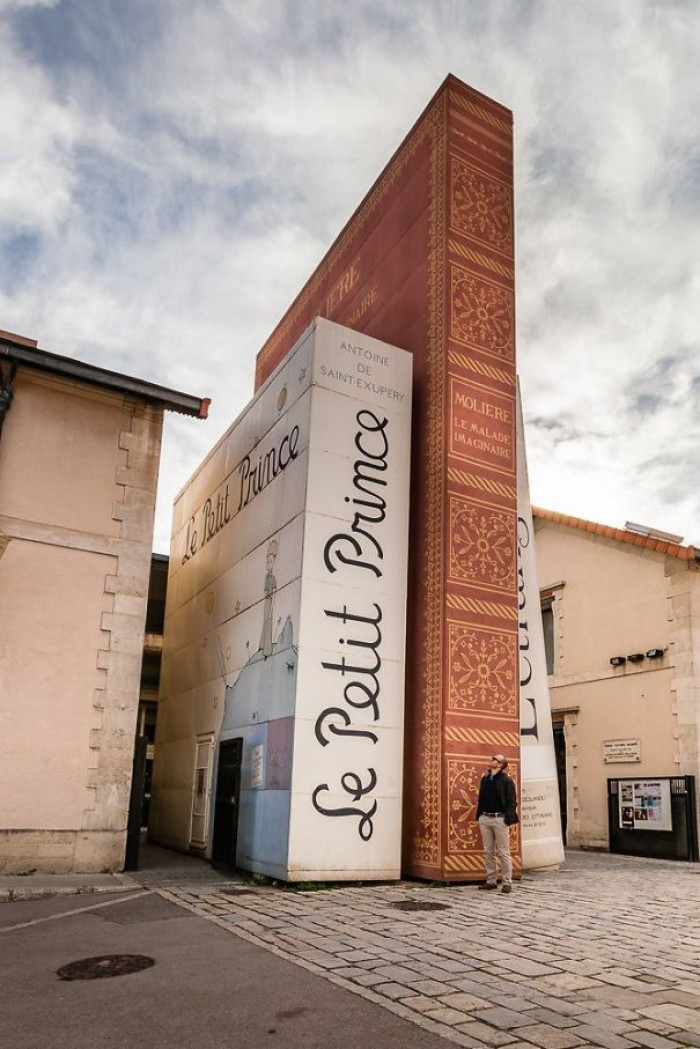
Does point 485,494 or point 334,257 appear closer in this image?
point 485,494

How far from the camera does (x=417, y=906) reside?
1023cm

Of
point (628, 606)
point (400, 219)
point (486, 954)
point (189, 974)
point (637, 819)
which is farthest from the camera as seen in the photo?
point (628, 606)

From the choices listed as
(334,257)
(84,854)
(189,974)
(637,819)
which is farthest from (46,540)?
(637,819)

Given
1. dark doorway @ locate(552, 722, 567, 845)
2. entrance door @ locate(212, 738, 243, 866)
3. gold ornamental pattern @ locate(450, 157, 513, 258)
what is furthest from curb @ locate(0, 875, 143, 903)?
dark doorway @ locate(552, 722, 567, 845)

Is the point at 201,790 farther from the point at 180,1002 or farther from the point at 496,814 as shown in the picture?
the point at 180,1002

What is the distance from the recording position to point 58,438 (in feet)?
47.1

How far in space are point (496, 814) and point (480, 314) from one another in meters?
8.54

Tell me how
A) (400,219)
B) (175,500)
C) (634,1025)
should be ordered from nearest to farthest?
1. (634,1025)
2. (400,219)
3. (175,500)

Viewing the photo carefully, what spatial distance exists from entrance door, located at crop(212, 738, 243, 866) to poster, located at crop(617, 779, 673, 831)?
32.1 feet

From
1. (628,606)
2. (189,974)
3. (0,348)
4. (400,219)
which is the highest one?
(400,219)

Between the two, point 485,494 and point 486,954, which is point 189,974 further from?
point 485,494

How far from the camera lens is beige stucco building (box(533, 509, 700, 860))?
20000mm

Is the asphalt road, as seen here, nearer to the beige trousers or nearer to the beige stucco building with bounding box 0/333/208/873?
the beige stucco building with bounding box 0/333/208/873

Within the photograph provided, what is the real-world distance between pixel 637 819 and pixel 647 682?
10.5ft
